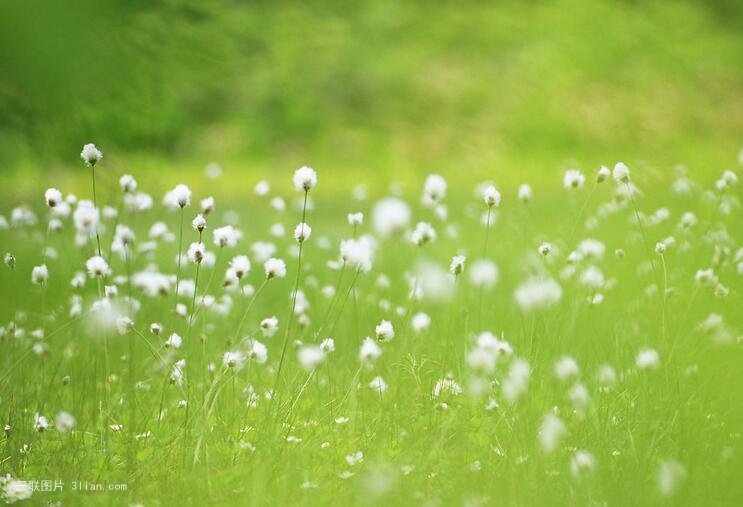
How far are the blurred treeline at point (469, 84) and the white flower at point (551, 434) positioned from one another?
10.1 m

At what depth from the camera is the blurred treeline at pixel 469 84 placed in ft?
46.5

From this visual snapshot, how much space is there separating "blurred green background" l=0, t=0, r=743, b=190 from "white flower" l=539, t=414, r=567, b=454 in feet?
30.2

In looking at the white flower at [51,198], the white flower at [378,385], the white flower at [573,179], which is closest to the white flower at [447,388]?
the white flower at [378,385]

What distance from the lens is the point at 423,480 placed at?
2291 mm

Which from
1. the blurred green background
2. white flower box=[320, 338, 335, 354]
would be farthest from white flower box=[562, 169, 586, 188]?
the blurred green background

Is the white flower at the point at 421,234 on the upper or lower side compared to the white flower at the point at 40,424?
upper

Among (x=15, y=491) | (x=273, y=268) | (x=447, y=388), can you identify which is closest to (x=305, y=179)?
(x=273, y=268)

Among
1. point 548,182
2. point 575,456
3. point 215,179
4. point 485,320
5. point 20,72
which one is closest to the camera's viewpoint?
point 20,72

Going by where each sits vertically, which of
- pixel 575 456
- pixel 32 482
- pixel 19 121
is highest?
pixel 19 121

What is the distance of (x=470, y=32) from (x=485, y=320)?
14423 mm

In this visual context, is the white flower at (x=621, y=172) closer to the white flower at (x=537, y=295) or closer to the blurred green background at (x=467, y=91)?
the white flower at (x=537, y=295)

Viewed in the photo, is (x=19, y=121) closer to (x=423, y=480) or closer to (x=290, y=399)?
(x=290, y=399)

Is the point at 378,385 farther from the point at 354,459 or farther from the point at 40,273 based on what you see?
the point at 40,273

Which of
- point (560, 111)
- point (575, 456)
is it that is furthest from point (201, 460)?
point (560, 111)
